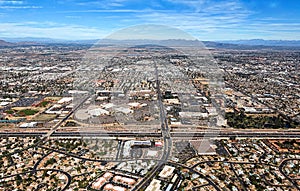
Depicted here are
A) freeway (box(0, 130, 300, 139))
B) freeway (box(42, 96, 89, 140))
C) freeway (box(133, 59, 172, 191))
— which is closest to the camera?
freeway (box(133, 59, 172, 191))

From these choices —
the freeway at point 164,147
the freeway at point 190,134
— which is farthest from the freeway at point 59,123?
the freeway at point 164,147

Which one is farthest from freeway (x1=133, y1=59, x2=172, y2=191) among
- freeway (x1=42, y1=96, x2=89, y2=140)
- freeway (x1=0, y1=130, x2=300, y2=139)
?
freeway (x1=42, y1=96, x2=89, y2=140)

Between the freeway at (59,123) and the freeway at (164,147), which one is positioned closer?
the freeway at (164,147)

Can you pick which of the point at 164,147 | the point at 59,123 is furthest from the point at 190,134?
the point at 59,123

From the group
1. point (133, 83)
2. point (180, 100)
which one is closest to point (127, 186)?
point (180, 100)

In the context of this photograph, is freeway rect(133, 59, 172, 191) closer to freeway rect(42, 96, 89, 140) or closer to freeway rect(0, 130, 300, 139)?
freeway rect(0, 130, 300, 139)

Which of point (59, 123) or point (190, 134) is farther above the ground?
point (190, 134)

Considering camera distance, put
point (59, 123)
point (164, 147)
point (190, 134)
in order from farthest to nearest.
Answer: point (59, 123)
point (190, 134)
point (164, 147)

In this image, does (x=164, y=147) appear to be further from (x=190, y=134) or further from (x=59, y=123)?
(x=59, y=123)

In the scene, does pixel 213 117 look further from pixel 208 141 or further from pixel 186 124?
pixel 208 141

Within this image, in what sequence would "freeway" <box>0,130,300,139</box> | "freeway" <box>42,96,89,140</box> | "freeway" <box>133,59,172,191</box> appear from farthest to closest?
"freeway" <box>42,96,89,140</box>, "freeway" <box>0,130,300,139</box>, "freeway" <box>133,59,172,191</box>

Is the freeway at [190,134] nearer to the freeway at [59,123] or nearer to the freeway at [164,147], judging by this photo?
the freeway at [59,123]

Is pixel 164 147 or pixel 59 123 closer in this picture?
pixel 164 147
